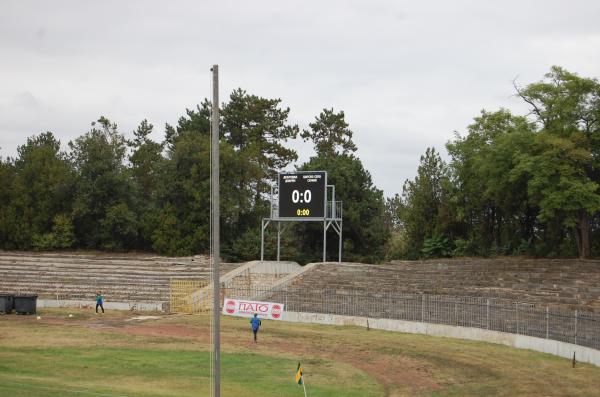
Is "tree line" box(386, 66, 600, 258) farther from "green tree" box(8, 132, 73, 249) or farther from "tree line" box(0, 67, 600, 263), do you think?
"green tree" box(8, 132, 73, 249)

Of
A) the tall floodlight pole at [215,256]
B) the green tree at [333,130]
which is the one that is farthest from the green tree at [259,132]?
the tall floodlight pole at [215,256]

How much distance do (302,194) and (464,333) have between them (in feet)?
62.0

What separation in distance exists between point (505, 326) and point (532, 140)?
2033 cm

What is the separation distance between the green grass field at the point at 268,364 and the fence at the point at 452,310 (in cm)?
150

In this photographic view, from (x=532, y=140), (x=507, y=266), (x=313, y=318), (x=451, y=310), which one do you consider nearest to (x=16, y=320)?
(x=313, y=318)

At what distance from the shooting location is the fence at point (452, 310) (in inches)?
1266

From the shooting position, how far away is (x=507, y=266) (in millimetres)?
51562

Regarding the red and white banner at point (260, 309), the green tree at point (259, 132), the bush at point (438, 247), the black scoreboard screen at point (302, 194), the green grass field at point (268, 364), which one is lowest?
the green grass field at point (268, 364)

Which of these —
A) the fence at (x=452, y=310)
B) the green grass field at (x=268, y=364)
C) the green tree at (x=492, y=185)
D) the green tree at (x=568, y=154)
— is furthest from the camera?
the green tree at (x=492, y=185)

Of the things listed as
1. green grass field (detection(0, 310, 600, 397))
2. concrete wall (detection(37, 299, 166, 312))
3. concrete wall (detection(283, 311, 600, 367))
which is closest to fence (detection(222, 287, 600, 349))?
concrete wall (detection(283, 311, 600, 367))

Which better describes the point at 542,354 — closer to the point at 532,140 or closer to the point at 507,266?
the point at 507,266

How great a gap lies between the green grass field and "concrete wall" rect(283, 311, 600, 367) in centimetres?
82

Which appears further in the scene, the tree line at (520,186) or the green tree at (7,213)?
the green tree at (7,213)

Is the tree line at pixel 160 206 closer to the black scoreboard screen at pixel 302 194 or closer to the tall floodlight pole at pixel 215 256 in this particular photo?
the black scoreboard screen at pixel 302 194
